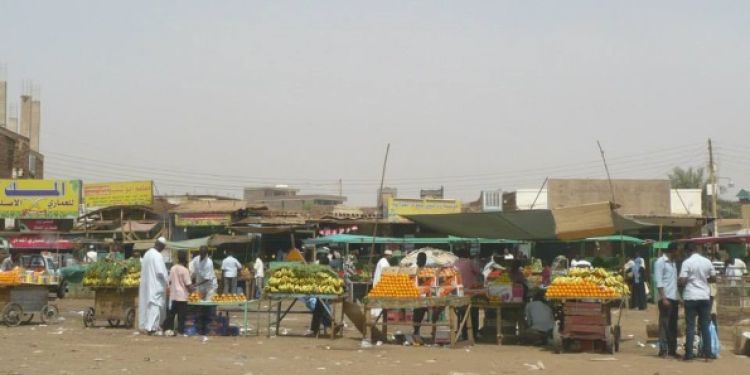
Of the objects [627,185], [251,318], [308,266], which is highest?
[627,185]

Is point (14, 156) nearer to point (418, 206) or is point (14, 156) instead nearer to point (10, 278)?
point (418, 206)

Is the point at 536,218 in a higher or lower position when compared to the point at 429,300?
higher

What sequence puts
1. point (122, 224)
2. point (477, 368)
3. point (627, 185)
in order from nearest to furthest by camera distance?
1. point (477, 368)
2. point (122, 224)
3. point (627, 185)

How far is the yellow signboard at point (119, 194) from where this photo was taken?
4309 cm

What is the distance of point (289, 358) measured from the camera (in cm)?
1208

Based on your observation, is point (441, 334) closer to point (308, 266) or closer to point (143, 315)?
point (308, 266)

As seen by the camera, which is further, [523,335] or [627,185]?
[627,185]

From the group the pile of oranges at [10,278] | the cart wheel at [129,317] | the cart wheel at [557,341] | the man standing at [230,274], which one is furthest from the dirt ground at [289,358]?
the man standing at [230,274]

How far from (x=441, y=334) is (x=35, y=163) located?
1784 inches

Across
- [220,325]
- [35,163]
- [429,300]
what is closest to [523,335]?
[429,300]

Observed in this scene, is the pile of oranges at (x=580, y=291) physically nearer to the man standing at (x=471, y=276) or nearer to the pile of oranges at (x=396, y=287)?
the man standing at (x=471, y=276)

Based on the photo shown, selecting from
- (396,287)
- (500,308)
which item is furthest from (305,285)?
(500,308)

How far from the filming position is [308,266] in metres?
15.0

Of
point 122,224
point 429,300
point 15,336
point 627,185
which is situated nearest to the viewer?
point 429,300
